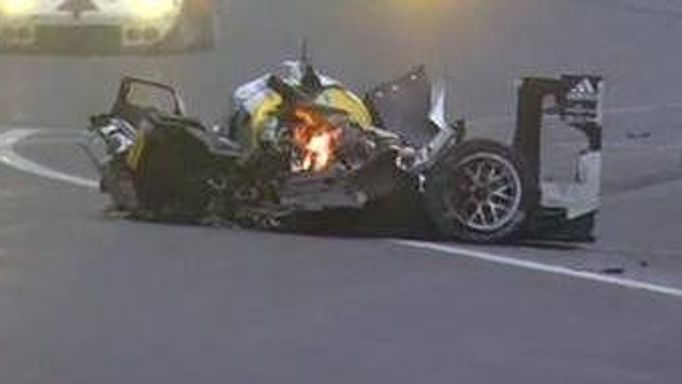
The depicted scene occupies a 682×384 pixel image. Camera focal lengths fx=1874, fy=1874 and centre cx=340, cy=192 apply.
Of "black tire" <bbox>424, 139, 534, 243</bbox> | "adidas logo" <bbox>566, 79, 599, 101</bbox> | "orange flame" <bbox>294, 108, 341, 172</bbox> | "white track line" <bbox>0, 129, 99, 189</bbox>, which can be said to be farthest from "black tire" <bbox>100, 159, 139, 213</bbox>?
"adidas logo" <bbox>566, 79, 599, 101</bbox>

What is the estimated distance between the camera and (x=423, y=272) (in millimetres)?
10047

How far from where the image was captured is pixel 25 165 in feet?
46.0

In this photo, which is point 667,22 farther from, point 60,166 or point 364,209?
point 364,209

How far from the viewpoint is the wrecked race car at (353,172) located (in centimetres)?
1097

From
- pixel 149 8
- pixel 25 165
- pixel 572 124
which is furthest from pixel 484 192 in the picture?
pixel 149 8

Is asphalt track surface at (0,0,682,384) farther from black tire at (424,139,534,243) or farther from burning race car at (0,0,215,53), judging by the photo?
burning race car at (0,0,215,53)

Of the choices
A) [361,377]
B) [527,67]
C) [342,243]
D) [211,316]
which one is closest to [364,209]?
[342,243]

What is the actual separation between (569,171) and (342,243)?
1733 millimetres

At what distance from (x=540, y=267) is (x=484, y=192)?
799 mm

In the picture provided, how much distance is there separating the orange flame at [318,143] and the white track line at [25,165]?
2287mm

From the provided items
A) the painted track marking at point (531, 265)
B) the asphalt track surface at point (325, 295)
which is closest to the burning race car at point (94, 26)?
the asphalt track surface at point (325, 295)

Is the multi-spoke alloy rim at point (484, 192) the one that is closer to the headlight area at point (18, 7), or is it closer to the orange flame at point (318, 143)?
the orange flame at point (318, 143)

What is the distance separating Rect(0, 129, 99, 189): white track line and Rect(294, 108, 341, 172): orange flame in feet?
7.50

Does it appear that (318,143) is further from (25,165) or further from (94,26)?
(94,26)
